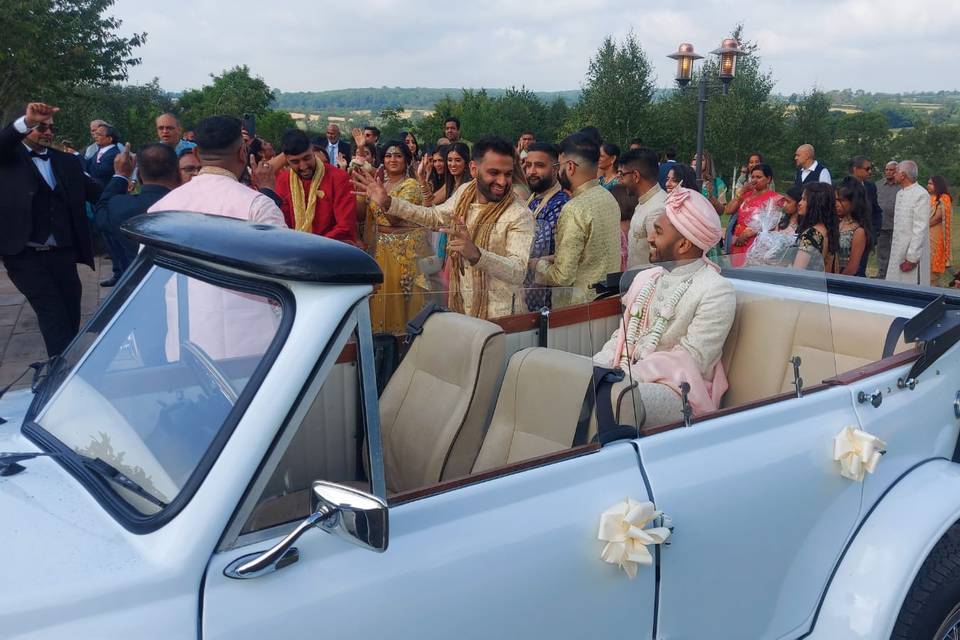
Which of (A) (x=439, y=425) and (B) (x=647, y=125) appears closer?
(A) (x=439, y=425)

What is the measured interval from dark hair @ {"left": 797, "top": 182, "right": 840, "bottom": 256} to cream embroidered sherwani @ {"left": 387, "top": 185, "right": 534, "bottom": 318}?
2583 mm

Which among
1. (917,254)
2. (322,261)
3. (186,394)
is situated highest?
(322,261)

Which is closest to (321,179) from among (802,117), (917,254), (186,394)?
(186,394)

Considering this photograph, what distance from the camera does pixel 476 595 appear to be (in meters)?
1.69

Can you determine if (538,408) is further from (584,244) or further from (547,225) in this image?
(547,225)

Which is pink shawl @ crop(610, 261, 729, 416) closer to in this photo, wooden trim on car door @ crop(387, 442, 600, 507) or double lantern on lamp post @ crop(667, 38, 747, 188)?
wooden trim on car door @ crop(387, 442, 600, 507)

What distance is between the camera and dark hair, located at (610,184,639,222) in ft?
21.5

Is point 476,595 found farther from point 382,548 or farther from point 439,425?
point 439,425

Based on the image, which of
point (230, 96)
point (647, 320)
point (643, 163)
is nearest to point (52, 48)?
point (643, 163)

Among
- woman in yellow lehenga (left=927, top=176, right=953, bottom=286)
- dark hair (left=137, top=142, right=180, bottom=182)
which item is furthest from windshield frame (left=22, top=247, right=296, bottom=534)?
woman in yellow lehenga (left=927, top=176, right=953, bottom=286)

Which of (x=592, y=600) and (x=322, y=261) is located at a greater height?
(x=322, y=261)

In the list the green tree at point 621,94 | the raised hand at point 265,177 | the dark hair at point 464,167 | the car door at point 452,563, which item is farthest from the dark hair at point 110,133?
the green tree at point 621,94

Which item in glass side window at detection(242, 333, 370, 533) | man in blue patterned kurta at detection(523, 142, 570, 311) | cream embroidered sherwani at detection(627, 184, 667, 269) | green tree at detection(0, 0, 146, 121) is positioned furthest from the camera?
green tree at detection(0, 0, 146, 121)

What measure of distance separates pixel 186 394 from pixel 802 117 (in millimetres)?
47321
